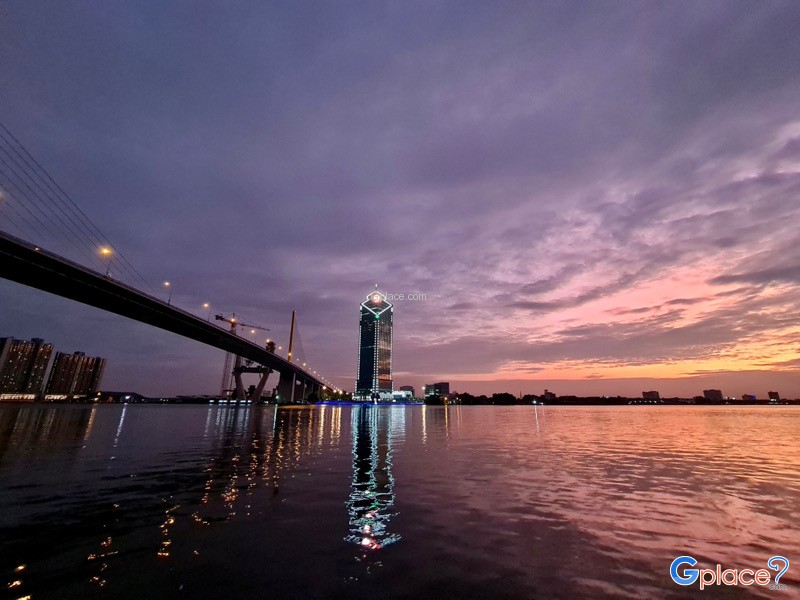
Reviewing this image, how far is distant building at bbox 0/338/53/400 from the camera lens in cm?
18575

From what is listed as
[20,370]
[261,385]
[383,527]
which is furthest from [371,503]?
[20,370]

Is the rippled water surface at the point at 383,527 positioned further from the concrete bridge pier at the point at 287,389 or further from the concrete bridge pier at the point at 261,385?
the concrete bridge pier at the point at 261,385

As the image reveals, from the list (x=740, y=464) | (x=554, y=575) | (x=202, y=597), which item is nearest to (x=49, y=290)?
(x=202, y=597)

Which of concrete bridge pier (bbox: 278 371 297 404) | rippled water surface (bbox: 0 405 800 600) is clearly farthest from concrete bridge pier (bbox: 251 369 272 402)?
rippled water surface (bbox: 0 405 800 600)

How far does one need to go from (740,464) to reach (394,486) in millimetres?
20762

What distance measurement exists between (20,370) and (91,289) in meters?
199

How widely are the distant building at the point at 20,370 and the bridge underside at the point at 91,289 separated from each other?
16216 cm

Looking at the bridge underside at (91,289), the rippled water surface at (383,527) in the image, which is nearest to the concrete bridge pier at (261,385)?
the bridge underside at (91,289)

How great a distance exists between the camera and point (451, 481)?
16.1 meters

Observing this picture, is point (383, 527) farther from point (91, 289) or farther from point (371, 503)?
point (91, 289)

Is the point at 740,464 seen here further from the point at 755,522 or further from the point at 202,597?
the point at 202,597

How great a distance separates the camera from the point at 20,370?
194 metres

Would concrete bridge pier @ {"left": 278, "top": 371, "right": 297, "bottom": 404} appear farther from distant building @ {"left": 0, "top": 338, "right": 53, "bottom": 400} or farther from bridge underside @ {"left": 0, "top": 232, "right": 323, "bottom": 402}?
distant building @ {"left": 0, "top": 338, "right": 53, "bottom": 400}

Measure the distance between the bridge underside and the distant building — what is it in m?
162
